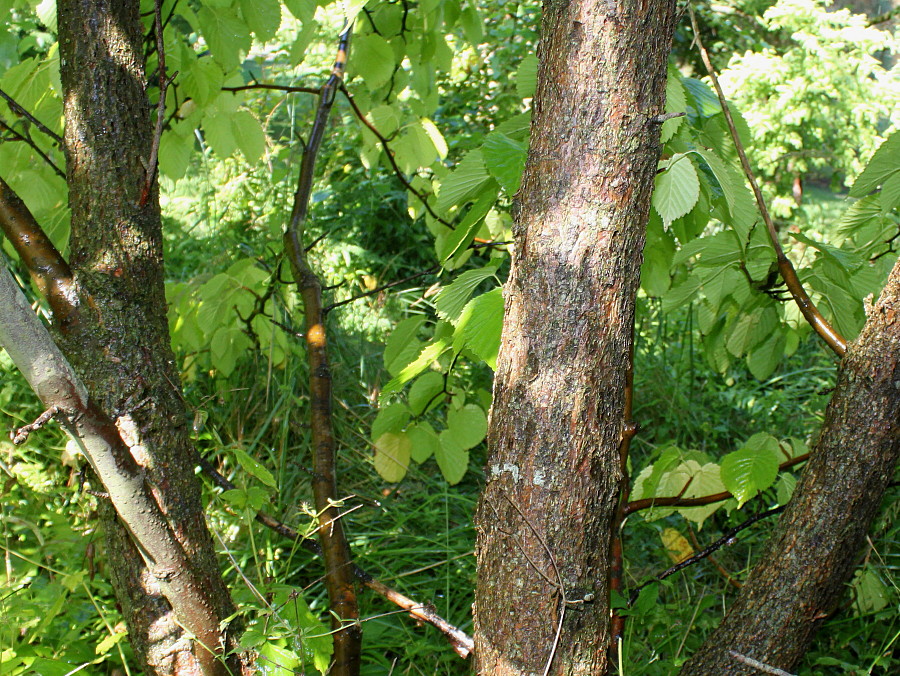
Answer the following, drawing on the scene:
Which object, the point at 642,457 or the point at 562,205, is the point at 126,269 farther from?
the point at 642,457

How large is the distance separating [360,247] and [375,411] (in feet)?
5.53

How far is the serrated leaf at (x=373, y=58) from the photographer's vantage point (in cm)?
197

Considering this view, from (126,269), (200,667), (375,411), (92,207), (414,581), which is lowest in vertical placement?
(414,581)

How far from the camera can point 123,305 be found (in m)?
1.25

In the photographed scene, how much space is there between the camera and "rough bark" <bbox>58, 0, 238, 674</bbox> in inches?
48.8

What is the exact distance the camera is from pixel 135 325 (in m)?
1.26

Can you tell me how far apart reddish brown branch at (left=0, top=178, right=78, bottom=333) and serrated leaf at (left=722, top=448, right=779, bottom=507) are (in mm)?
1101

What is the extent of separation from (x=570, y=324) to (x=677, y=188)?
0.27 m

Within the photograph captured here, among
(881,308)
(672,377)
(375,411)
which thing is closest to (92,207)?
(881,308)

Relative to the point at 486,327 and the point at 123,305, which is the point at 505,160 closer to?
the point at 486,327

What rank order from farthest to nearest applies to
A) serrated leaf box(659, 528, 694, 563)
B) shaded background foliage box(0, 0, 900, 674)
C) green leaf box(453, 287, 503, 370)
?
serrated leaf box(659, 528, 694, 563) < shaded background foliage box(0, 0, 900, 674) < green leaf box(453, 287, 503, 370)

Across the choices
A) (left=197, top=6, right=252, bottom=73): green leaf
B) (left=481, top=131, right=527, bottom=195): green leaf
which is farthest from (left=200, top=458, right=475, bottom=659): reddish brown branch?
(left=197, top=6, right=252, bottom=73): green leaf

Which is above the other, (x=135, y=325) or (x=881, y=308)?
(x=135, y=325)

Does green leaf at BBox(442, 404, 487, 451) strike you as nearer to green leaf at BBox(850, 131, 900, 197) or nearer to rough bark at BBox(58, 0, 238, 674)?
rough bark at BBox(58, 0, 238, 674)
